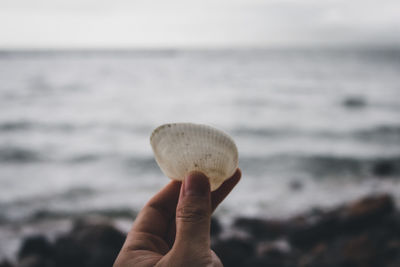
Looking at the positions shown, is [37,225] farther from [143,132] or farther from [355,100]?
[355,100]

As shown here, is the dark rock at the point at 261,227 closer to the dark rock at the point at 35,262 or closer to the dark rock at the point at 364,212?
the dark rock at the point at 364,212

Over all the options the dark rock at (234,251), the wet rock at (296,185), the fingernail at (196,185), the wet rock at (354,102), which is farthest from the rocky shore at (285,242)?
the wet rock at (354,102)

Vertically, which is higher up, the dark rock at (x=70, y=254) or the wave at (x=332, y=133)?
the wave at (x=332, y=133)

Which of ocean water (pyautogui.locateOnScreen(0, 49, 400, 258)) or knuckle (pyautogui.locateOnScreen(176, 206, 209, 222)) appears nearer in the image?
knuckle (pyautogui.locateOnScreen(176, 206, 209, 222))

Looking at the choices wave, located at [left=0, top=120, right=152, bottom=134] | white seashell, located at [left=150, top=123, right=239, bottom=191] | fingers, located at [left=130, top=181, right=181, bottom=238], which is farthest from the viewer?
→ wave, located at [left=0, top=120, right=152, bottom=134]

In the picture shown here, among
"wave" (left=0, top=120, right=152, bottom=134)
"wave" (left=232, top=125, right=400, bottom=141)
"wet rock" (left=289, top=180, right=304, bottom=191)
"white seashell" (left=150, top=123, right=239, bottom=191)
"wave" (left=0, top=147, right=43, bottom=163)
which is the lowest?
"white seashell" (left=150, top=123, right=239, bottom=191)

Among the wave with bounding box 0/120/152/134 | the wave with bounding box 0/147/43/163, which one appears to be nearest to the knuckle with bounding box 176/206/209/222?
the wave with bounding box 0/147/43/163

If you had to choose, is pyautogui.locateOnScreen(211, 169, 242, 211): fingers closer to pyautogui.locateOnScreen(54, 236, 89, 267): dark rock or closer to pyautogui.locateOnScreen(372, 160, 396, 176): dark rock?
pyautogui.locateOnScreen(54, 236, 89, 267): dark rock
